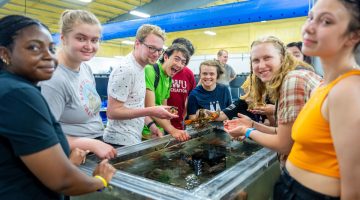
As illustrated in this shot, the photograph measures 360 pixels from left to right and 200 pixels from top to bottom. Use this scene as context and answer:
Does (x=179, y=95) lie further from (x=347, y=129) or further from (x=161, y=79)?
(x=347, y=129)

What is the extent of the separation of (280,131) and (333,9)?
50cm

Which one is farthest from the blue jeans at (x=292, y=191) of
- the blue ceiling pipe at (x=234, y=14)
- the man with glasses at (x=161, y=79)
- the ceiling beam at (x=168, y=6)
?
the ceiling beam at (x=168, y=6)

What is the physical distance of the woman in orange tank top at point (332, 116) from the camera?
640mm

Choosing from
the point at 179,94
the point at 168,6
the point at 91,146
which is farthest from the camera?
the point at 168,6

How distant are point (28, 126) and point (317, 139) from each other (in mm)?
753

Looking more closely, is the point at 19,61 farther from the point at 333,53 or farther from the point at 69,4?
the point at 69,4

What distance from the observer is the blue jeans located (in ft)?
2.46

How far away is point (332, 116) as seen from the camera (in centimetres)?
66

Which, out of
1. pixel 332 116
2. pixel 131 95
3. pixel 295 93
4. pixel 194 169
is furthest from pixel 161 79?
pixel 332 116

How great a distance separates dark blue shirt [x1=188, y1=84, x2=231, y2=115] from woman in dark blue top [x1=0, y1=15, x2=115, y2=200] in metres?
1.60

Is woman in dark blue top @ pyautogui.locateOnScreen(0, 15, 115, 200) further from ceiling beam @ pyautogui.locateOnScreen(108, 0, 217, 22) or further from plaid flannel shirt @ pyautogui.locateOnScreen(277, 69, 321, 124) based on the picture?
ceiling beam @ pyautogui.locateOnScreen(108, 0, 217, 22)

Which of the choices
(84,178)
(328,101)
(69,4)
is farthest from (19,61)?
(69,4)

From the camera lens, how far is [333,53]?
0.73 m

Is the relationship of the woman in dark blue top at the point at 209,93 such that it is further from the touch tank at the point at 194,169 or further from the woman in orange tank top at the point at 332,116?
the woman in orange tank top at the point at 332,116
